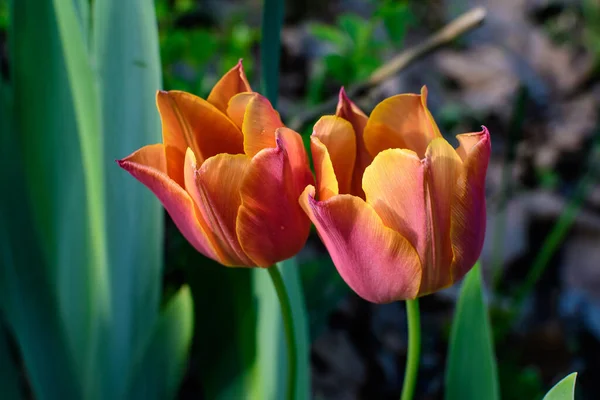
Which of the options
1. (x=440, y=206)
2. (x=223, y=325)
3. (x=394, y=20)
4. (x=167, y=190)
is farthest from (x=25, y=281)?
(x=394, y=20)

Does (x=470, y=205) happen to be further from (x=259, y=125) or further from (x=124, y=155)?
(x=124, y=155)

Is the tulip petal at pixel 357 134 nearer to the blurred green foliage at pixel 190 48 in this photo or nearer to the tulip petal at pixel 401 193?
the tulip petal at pixel 401 193

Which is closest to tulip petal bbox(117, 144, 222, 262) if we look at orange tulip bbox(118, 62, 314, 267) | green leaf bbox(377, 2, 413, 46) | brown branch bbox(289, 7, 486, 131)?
orange tulip bbox(118, 62, 314, 267)

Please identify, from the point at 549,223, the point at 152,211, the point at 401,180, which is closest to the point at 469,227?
→ the point at 401,180

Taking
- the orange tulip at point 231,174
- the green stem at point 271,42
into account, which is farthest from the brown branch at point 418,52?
the orange tulip at point 231,174

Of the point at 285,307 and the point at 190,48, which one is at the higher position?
the point at 190,48

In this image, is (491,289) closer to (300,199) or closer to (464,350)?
(464,350)
